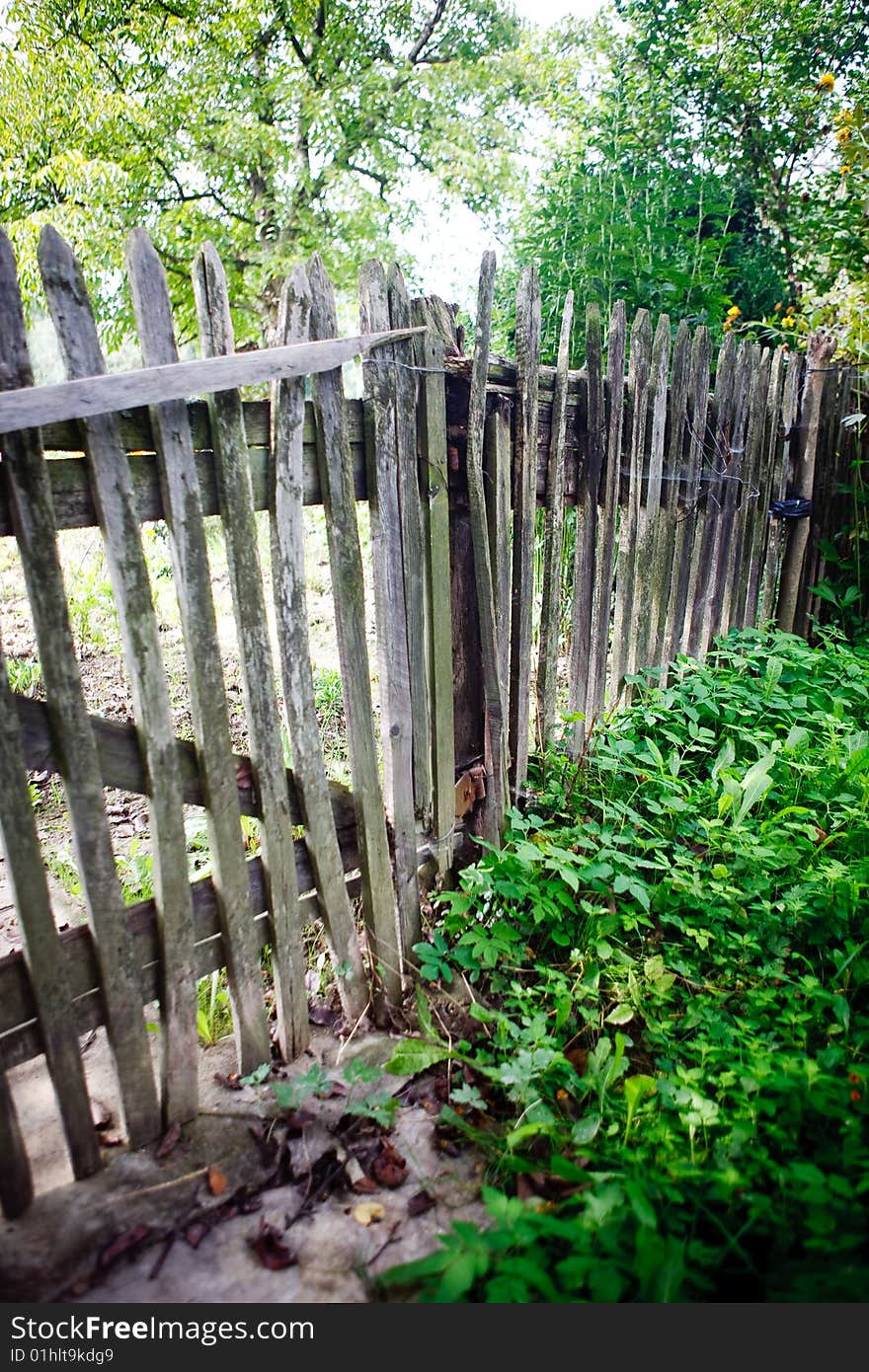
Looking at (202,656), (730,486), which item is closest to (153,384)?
(202,656)

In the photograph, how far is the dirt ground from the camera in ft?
5.22

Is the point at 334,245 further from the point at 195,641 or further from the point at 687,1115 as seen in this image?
the point at 687,1115

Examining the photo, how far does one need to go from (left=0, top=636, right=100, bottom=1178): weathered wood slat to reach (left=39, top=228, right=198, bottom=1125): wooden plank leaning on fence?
0.71 feet

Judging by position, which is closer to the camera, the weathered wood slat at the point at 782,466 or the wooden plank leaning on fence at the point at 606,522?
the wooden plank leaning on fence at the point at 606,522

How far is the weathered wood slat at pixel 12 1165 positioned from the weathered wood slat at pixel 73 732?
0.23 m

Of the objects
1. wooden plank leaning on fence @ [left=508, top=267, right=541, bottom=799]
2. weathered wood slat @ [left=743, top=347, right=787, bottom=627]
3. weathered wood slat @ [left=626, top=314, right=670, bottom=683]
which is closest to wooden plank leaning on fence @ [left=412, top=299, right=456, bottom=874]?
wooden plank leaning on fence @ [left=508, top=267, right=541, bottom=799]

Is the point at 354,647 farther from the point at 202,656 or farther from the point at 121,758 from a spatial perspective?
the point at 121,758

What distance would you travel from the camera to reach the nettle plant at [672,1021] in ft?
4.85

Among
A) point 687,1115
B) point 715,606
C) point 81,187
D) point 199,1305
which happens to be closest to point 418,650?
point 687,1115

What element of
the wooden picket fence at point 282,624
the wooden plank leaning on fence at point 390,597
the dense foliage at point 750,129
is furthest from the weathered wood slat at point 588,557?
the dense foliage at point 750,129

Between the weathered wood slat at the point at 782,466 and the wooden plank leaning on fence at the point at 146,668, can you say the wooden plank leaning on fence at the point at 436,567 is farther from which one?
the weathered wood slat at the point at 782,466

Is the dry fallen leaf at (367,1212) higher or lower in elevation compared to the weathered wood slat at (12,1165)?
lower

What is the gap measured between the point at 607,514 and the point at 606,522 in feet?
0.11

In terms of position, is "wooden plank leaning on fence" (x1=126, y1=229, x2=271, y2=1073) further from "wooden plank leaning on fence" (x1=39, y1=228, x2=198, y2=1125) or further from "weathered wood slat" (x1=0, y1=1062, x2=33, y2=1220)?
"weathered wood slat" (x1=0, y1=1062, x2=33, y2=1220)
